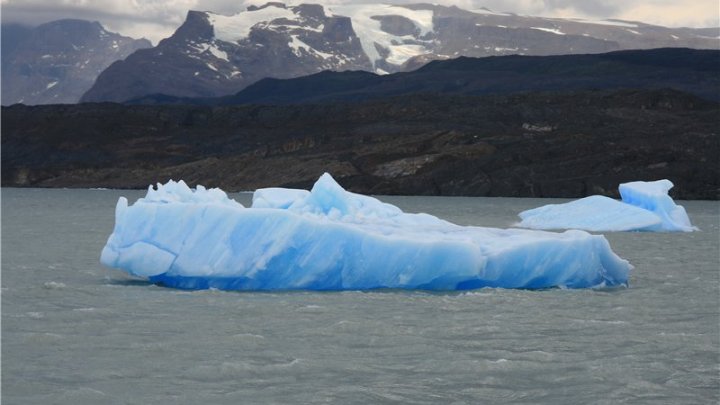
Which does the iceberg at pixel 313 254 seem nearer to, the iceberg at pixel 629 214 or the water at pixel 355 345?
the water at pixel 355 345

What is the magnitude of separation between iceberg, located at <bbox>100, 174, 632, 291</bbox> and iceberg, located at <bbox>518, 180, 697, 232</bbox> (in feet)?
77.2

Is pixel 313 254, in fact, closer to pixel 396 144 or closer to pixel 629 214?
pixel 629 214

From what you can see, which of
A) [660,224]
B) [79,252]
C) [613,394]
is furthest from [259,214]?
[660,224]

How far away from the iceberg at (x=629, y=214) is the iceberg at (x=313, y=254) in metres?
23.5

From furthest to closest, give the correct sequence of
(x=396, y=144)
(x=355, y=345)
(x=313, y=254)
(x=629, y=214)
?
(x=396, y=144) → (x=629, y=214) → (x=313, y=254) → (x=355, y=345)

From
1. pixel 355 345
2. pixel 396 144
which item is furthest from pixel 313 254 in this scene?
pixel 396 144

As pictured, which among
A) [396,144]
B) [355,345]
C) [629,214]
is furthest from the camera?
[396,144]

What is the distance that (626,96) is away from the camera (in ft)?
459

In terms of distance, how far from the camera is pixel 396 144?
12512 centimetres

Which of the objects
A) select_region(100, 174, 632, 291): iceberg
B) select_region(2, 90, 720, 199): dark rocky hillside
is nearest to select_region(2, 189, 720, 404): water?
select_region(100, 174, 632, 291): iceberg

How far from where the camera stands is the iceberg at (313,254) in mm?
22062

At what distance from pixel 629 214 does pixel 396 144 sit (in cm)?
7863

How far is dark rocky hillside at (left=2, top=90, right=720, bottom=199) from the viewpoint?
10881cm

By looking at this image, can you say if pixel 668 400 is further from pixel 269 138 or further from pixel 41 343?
pixel 269 138
